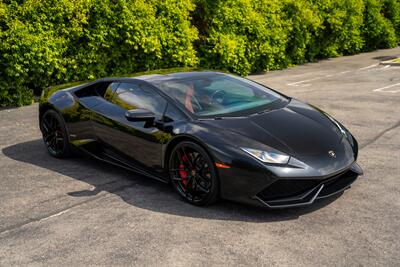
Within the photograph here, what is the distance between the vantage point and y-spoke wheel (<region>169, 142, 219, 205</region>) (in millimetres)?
4945

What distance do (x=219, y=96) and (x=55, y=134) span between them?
101 inches

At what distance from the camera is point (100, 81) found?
663 centimetres

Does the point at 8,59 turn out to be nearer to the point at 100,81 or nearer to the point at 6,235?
the point at 100,81

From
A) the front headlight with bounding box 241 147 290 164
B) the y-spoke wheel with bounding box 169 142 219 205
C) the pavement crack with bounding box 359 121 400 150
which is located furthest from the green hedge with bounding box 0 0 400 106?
the front headlight with bounding box 241 147 290 164

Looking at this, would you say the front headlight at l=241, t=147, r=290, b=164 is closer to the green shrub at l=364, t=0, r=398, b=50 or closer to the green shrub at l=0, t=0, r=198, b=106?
the green shrub at l=0, t=0, r=198, b=106

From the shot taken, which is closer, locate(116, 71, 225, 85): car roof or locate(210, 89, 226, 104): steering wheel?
locate(210, 89, 226, 104): steering wheel

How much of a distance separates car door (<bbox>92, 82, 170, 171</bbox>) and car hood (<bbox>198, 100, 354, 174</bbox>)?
2.20 feet

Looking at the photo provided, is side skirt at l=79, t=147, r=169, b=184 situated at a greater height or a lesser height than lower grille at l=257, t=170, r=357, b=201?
lesser

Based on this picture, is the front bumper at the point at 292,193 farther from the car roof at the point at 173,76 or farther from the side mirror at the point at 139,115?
the car roof at the point at 173,76

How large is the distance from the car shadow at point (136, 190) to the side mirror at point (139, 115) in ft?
2.63

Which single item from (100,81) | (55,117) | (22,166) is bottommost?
(22,166)

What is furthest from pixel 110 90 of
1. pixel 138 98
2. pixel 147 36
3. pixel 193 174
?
pixel 147 36

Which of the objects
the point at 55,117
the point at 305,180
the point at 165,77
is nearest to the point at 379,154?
the point at 305,180

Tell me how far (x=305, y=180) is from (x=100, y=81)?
10.2ft
